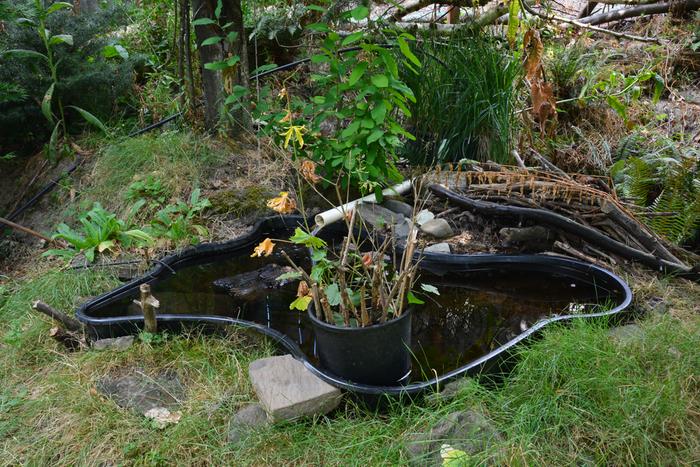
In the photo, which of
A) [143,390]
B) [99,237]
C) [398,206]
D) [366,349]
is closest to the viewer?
[366,349]

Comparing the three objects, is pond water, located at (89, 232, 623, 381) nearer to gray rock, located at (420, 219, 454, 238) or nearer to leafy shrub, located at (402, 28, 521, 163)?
gray rock, located at (420, 219, 454, 238)

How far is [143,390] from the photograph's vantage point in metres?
2.47

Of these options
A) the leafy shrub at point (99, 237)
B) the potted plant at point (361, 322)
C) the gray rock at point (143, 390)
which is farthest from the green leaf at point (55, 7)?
the potted plant at point (361, 322)

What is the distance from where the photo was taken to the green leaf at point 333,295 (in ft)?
7.93

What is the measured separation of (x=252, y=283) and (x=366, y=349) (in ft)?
4.34

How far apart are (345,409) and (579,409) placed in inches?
34.2

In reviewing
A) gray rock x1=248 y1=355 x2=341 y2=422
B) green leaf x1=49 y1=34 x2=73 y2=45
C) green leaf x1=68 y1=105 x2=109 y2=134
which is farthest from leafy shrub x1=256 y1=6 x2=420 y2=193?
green leaf x1=49 y1=34 x2=73 y2=45

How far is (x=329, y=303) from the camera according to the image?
2.45 m

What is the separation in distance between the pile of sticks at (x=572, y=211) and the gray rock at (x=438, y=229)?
0.18m

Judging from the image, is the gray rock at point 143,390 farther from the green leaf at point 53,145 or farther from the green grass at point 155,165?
the green leaf at point 53,145

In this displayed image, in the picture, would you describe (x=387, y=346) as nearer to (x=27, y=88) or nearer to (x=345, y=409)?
(x=345, y=409)

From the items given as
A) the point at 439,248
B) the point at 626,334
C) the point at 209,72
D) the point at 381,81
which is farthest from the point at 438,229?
the point at 209,72

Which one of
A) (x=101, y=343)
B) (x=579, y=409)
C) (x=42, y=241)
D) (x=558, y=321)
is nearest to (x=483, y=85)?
(x=558, y=321)

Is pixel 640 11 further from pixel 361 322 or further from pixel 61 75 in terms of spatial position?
pixel 61 75
